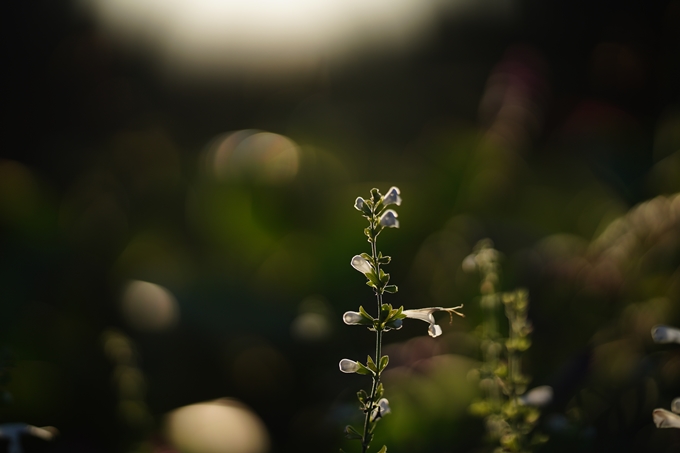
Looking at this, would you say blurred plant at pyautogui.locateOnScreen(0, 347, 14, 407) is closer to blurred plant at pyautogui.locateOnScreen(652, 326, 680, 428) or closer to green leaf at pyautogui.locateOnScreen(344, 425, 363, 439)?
green leaf at pyautogui.locateOnScreen(344, 425, 363, 439)

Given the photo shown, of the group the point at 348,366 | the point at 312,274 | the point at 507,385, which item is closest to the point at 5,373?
the point at 348,366

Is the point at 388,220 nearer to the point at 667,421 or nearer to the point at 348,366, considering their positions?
the point at 348,366

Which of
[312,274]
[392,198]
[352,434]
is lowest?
[352,434]

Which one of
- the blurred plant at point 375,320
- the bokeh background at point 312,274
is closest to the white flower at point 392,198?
the blurred plant at point 375,320

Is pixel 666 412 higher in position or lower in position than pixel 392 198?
lower

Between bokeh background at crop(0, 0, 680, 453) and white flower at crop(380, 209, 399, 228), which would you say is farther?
bokeh background at crop(0, 0, 680, 453)

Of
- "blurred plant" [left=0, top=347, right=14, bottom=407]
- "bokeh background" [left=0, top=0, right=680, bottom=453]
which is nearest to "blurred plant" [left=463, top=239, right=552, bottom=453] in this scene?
"bokeh background" [left=0, top=0, right=680, bottom=453]

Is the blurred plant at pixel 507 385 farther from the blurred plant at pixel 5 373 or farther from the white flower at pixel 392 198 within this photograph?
the blurred plant at pixel 5 373

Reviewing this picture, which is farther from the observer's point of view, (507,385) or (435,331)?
(507,385)
